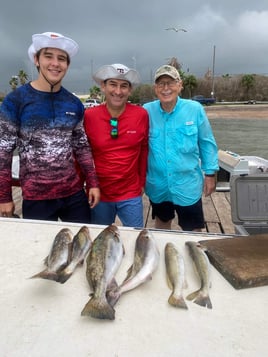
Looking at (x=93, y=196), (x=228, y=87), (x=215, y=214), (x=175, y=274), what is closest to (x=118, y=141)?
(x=93, y=196)

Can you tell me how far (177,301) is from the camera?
148 cm

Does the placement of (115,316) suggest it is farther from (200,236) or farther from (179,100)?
(179,100)

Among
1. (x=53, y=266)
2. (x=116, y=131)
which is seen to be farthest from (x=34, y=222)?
(x=116, y=131)

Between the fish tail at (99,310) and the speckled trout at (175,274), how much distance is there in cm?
27

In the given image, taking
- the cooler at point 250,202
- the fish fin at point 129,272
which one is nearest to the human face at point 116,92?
the cooler at point 250,202

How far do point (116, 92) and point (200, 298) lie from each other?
6.10 feet

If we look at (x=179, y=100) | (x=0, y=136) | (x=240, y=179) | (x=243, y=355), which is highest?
(x=179, y=100)

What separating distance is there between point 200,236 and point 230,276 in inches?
20.3

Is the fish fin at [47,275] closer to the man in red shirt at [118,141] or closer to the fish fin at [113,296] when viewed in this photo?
the fish fin at [113,296]

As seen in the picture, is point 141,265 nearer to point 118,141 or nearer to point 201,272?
point 201,272

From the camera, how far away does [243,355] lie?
47.7 inches

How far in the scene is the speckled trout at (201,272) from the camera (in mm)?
1498

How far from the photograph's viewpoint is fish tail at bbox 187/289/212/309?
4.84ft

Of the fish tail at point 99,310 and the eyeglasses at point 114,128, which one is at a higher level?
the eyeglasses at point 114,128
